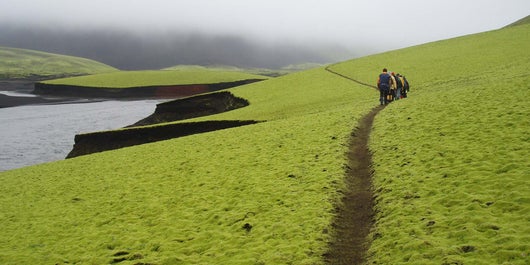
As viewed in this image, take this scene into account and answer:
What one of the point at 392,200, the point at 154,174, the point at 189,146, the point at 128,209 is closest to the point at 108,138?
the point at 189,146

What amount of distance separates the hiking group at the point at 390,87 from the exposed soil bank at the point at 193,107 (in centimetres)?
3343

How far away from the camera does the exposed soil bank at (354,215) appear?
12300 mm

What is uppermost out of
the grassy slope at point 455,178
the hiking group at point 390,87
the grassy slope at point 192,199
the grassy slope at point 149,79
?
the grassy slope at point 149,79

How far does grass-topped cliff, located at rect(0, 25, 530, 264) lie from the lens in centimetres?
1226

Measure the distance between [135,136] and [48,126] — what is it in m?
35.9

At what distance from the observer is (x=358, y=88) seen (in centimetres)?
5303

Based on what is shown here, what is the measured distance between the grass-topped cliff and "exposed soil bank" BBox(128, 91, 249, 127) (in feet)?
109

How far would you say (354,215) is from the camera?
49.4ft

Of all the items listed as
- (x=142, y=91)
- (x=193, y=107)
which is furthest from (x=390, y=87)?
(x=142, y=91)

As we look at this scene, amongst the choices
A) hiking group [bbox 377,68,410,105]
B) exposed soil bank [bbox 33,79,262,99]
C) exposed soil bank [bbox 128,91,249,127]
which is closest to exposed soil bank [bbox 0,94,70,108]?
exposed soil bank [bbox 33,79,262,99]

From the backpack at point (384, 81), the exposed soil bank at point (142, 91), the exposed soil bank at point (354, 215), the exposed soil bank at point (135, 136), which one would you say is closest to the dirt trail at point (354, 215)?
the exposed soil bank at point (354, 215)

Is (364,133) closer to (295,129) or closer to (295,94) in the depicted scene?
(295,129)

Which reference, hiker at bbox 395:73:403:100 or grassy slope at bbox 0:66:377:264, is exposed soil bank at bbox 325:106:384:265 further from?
hiker at bbox 395:73:403:100

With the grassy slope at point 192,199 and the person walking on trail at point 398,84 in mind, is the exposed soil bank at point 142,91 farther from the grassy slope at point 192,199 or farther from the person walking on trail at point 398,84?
the person walking on trail at point 398,84
